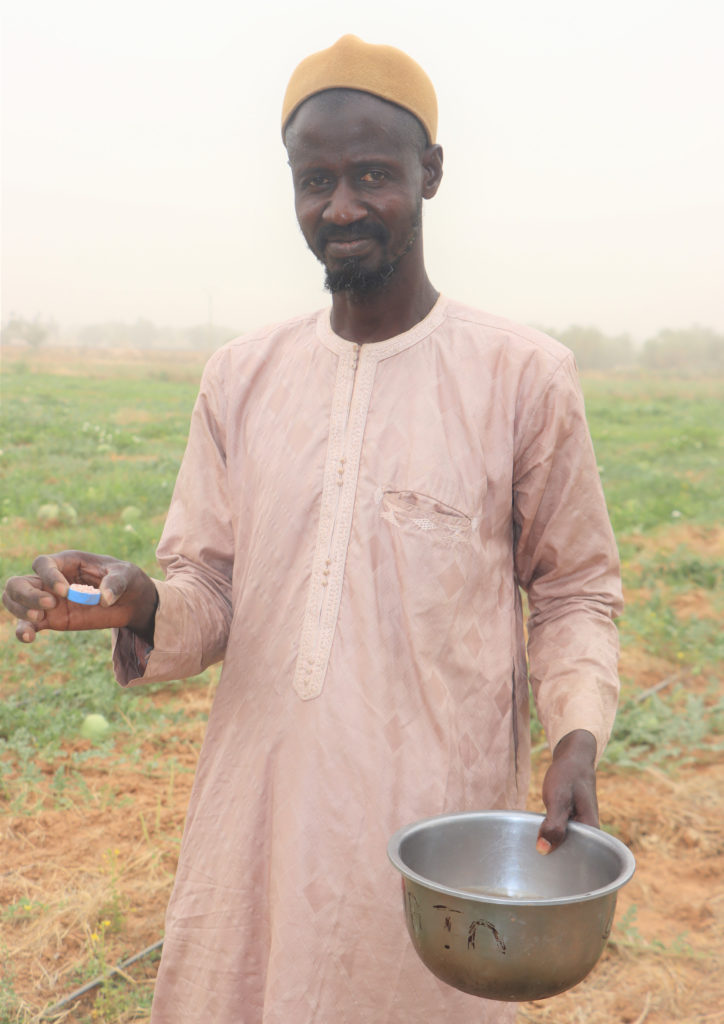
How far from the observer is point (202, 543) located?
1903 millimetres

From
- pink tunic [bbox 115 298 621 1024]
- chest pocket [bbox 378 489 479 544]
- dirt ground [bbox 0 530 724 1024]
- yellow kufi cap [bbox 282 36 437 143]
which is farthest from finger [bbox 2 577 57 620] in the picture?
dirt ground [bbox 0 530 724 1024]

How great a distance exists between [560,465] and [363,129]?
0.65 meters

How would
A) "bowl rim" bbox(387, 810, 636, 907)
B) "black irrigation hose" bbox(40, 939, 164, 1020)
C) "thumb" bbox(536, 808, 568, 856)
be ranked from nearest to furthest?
"bowl rim" bbox(387, 810, 636, 907) → "thumb" bbox(536, 808, 568, 856) → "black irrigation hose" bbox(40, 939, 164, 1020)

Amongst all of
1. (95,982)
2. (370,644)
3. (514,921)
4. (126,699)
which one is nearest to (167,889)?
(95,982)

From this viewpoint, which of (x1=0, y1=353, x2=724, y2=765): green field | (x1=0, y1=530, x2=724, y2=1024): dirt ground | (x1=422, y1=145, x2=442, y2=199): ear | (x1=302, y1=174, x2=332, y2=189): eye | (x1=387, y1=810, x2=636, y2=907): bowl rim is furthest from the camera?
(x1=0, y1=353, x2=724, y2=765): green field

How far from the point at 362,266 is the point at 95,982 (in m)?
2.15

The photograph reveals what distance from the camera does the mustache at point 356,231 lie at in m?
1.74

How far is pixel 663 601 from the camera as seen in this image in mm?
6770

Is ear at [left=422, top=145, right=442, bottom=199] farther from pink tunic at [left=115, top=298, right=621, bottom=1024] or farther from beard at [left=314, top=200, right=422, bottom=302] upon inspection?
pink tunic at [left=115, top=298, right=621, bottom=1024]

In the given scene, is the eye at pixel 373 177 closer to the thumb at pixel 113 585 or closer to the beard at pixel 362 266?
the beard at pixel 362 266

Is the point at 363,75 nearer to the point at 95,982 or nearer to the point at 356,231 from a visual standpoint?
the point at 356,231

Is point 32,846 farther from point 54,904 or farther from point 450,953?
point 450,953

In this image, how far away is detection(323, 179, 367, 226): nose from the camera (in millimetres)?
1716

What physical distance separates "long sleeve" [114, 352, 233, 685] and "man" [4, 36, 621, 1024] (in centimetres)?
1
